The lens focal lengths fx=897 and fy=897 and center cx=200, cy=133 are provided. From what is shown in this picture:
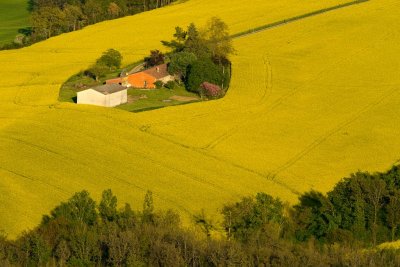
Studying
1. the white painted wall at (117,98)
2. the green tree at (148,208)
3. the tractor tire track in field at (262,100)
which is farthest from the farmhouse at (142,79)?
the green tree at (148,208)

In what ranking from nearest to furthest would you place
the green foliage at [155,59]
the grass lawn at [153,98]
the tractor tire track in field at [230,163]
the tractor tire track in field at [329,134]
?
the tractor tire track in field at [230,163] → the tractor tire track in field at [329,134] → the grass lawn at [153,98] → the green foliage at [155,59]

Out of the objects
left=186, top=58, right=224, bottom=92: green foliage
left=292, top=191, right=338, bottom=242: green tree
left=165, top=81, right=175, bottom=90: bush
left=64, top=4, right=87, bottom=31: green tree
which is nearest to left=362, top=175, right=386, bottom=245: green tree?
left=292, top=191, right=338, bottom=242: green tree

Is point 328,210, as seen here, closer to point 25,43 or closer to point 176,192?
point 176,192

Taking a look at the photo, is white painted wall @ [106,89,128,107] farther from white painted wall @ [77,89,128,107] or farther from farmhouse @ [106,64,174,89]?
farmhouse @ [106,64,174,89]

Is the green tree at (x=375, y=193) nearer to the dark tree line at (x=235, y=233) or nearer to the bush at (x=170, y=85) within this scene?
the dark tree line at (x=235, y=233)

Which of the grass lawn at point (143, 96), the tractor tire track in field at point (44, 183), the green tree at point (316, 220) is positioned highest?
the grass lawn at point (143, 96)

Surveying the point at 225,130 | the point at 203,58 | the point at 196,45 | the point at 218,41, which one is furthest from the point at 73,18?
the point at 225,130

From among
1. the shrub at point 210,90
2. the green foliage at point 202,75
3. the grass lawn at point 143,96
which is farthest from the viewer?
the green foliage at point 202,75
